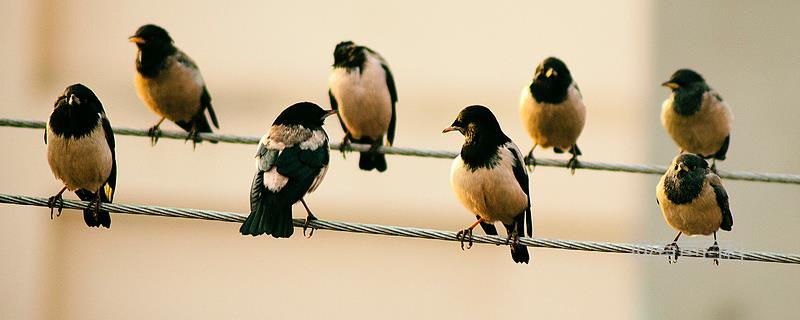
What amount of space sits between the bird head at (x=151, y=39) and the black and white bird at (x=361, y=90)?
106 centimetres

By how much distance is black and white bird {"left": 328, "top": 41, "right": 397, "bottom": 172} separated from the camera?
962cm

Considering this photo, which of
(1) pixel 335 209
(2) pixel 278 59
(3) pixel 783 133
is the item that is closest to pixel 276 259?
(1) pixel 335 209

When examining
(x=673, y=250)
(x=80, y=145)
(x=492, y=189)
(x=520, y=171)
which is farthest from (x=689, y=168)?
(x=80, y=145)

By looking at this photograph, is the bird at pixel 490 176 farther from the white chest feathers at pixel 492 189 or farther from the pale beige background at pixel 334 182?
the pale beige background at pixel 334 182

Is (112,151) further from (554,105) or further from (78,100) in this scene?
(554,105)

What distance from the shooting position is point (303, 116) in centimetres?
771

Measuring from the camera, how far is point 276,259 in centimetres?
1838

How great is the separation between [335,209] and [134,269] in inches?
102

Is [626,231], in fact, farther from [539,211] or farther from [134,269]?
[134,269]

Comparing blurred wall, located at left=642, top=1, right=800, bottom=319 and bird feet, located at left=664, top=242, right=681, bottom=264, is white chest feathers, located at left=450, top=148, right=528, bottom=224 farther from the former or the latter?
blurred wall, located at left=642, top=1, right=800, bottom=319

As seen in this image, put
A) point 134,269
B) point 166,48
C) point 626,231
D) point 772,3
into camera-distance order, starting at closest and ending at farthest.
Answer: point 166,48, point 772,3, point 626,231, point 134,269

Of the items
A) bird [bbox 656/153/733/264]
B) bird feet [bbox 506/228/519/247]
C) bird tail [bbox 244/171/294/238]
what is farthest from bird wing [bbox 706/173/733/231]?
bird tail [bbox 244/171/294/238]

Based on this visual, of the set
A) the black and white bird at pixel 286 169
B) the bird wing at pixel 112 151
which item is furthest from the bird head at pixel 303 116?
the bird wing at pixel 112 151

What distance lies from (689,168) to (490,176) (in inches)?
43.5
